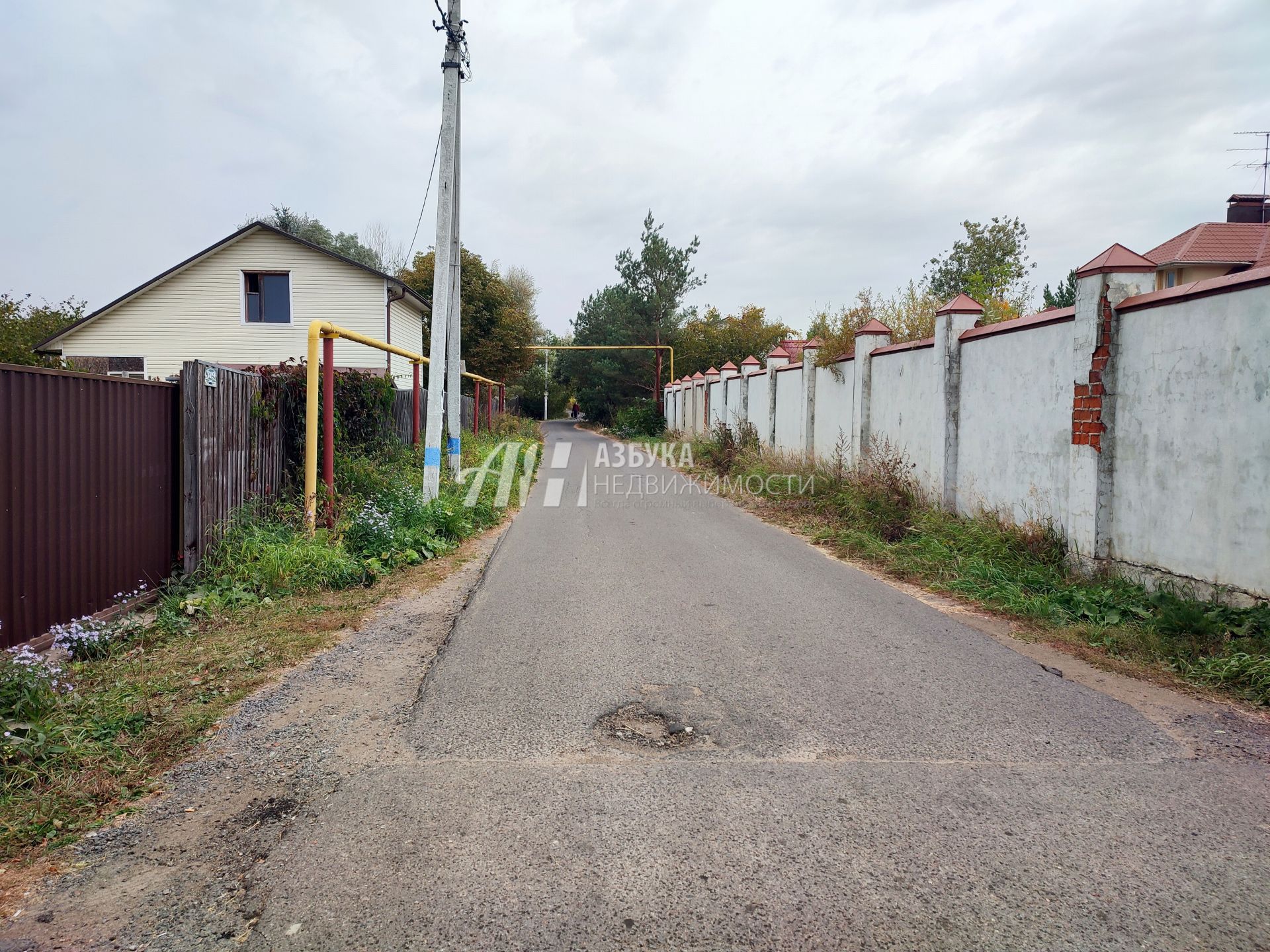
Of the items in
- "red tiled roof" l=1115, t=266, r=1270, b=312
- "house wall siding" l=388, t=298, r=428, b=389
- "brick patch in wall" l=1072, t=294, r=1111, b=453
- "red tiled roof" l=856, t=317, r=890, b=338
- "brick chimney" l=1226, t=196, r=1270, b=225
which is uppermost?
"brick chimney" l=1226, t=196, r=1270, b=225

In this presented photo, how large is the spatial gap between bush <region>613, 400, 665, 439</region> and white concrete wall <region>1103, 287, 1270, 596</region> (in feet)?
97.3

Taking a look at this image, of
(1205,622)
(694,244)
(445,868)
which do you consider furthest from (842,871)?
(694,244)

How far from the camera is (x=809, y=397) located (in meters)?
15.3

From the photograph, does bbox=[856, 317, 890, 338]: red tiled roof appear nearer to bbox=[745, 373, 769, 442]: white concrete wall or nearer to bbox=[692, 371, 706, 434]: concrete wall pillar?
bbox=[745, 373, 769, 442]: white concrete wall

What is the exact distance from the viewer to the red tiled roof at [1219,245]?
19.4 m

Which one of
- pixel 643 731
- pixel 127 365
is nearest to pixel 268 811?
pixel 643 731

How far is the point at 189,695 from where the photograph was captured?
13.7 ft

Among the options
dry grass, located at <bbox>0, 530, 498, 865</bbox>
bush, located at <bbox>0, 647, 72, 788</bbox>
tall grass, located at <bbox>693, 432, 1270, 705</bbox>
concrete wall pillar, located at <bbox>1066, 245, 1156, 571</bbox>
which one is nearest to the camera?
dry grass, located at <bbox>0, 530, 498, 865</bbox>

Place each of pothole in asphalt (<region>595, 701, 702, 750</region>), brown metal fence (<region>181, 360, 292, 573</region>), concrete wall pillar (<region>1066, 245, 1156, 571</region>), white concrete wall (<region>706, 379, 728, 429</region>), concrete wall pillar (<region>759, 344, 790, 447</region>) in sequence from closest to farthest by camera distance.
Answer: pothole in asphalt (<region>595, 701, 702, 750</region>) < brown metal fence (<region>181, 360, 292, 573</region>) < concrete wall pillar (<region>1066, 245, 1156, 571</region>) < concrete wall pillar (<region>759, 344, 790, 447</region>) < white concrete wall (<region>706, 379, 728, 429</region>)

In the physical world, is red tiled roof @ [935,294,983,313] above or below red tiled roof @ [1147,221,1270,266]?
below

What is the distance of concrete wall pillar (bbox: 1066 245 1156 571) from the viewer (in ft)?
21.6

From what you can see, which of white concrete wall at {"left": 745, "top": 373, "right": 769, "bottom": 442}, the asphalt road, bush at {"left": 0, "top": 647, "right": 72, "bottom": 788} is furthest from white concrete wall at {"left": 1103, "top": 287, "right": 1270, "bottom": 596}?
white concrete wall at {"left": 745, "top": 373, "right": 769, "bottom": 442}

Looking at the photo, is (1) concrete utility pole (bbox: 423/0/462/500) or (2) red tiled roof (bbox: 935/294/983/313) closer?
(2) red tiled roof (bbox: 935/294/983/313)

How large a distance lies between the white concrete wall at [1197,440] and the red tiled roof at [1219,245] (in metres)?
16.1
